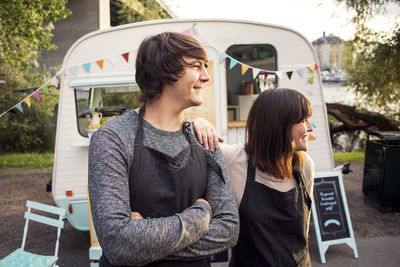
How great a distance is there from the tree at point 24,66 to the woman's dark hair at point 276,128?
26.0 feet

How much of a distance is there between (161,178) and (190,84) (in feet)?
1.27

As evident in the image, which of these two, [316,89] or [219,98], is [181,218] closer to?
[219,98]

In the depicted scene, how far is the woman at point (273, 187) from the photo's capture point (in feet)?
5.70

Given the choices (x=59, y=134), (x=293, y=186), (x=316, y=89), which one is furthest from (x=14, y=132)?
(x=293, y=186)

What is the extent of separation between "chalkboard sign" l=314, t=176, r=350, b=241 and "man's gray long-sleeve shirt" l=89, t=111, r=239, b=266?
338 centimetres

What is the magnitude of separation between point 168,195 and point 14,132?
1248 cm

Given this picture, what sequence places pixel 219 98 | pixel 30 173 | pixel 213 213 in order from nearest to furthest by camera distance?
1. pixel 213 213
2. pixel 219 98
3. pixel 30 173

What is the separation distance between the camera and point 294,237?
1.78 metres

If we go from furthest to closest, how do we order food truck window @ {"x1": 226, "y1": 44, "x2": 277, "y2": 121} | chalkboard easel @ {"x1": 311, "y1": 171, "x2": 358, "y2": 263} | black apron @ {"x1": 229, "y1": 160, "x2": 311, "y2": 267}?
food truck window @ {"x1": 226, "y1": 44, "x2": 277, "y2": 121} < chalkboard easel @ {"x1": 311, "y1": 171, "x2": 358, "y2": 263} < black apron @ {"x1": 229, "y1": 160, "x2": 311, "y2": 267}

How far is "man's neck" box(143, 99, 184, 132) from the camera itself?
140cm

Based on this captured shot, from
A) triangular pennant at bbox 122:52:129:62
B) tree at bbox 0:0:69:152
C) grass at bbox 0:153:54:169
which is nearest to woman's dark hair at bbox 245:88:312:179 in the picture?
triangular pennant at bbox 122:52:129:62

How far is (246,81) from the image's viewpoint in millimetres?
7312

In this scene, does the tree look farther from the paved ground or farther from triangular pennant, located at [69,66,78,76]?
triangular pennant, located at [69,66,78,76]

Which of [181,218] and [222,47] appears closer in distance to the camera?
[181,218]
